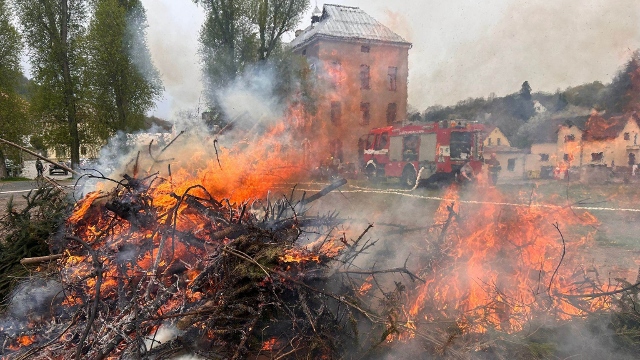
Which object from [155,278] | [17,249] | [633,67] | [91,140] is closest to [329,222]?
[155,278]

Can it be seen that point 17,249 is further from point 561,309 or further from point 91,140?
point 91,140

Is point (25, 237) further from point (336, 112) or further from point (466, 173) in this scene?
point (336, 112)

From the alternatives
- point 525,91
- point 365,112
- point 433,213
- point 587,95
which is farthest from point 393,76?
point 433,213

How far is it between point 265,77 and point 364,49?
6.40m

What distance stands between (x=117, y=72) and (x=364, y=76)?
12.9 meters

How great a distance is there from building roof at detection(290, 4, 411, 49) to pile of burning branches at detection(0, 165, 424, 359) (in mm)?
9168

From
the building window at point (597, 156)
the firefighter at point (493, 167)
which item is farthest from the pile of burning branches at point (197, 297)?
the building window at point (597, 156)

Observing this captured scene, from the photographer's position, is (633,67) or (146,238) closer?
(146,238)

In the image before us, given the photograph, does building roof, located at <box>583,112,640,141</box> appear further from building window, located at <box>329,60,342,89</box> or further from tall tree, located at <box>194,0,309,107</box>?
tall tree, located at <box>194,0,309,107</box>

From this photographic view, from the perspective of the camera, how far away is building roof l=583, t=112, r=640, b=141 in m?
12.9

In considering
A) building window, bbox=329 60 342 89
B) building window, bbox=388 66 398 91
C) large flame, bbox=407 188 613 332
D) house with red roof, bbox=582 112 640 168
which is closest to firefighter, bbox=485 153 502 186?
house with red roof, bbox=582 112 640 168

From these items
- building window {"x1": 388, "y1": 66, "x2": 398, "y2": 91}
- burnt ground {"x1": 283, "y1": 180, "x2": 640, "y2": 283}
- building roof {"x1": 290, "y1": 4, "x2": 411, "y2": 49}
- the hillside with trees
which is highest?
building roof {"x1": 290, "y1": 4, "x2": 411, "y2": 49}

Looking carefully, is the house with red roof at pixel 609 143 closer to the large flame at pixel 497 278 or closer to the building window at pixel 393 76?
the building window at pixel 393 76

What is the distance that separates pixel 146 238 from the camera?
13.8 feet
